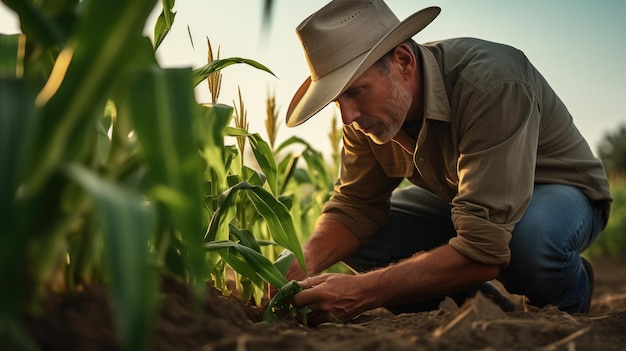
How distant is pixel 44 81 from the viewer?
1.23 metres

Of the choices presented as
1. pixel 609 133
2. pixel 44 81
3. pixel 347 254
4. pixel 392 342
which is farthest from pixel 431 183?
pixel 609 133

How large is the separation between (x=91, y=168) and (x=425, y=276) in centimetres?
125

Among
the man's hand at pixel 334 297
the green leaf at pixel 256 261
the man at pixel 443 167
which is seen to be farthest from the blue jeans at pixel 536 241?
the green leaf at pixel 256 261

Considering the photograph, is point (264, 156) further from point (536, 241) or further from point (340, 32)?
point (536, 241)

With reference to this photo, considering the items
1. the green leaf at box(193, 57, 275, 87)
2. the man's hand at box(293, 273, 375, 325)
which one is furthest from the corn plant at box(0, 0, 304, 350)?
the man's hand at box(293, 273, 375, 325)

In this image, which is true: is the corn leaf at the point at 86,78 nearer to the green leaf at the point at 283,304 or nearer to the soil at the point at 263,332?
the soil at the point at 263,332

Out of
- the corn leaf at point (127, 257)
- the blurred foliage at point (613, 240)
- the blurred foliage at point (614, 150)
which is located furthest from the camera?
the blurred foliage at point (614, 150)

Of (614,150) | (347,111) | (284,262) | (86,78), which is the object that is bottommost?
(614,150)

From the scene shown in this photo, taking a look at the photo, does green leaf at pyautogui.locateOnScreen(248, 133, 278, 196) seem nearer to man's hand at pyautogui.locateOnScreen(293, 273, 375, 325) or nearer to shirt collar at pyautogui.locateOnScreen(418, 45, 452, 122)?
man's hand at pyautogui.locateOnScreen(293, 273, 375, 325)

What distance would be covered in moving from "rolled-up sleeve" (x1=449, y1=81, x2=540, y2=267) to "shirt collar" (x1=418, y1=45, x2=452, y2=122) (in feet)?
0.38

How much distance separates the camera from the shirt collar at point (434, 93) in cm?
230

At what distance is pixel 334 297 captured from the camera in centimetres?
197

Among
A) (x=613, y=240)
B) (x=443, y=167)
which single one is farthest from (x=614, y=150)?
(x=443, y=167)

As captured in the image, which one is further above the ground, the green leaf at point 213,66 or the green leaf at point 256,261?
the green leaf at point 213,66
